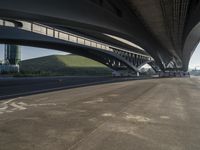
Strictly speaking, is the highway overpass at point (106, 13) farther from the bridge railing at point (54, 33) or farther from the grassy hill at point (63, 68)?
the grassy hill at point (63, 68)

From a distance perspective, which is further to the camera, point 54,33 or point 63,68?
point 63,68

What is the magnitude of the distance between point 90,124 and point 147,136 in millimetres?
2102

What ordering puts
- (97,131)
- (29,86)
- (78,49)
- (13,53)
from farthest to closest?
(13,53) < (78,49) < (29,86) < (97,131)

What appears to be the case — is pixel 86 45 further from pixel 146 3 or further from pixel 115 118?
pixel 115 118

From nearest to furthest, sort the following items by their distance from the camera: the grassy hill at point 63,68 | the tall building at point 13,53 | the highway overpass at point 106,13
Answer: the highway overpass at point 106,13, the tall building at point 13,53, the grassy hill at point 63,68

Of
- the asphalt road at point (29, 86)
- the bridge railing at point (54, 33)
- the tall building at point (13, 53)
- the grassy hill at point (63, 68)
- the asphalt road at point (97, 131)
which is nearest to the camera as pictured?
the asphalt road at point (97, 131)

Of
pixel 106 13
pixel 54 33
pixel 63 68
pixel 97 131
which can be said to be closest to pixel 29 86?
pixel 106 13

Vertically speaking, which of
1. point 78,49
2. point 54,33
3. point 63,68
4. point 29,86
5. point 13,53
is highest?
point 13,53

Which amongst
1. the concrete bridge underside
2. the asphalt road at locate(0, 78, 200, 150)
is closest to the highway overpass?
the concrete bridge underside

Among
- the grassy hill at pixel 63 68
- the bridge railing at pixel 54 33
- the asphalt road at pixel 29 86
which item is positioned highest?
the bridge railing at pixel 54 33

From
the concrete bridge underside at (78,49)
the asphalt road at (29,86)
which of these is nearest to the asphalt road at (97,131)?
the asphalt road at (29,86)

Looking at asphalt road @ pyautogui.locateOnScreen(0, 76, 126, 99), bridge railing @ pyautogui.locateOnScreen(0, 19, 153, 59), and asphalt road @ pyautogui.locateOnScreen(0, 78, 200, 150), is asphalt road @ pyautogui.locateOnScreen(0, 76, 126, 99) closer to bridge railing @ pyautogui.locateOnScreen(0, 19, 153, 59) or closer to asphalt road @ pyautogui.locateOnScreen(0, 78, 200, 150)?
asphalt road @ pyautogui.locateOnScreen(0, 78, 200, 150)

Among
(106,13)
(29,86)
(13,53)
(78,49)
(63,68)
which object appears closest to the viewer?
(106,13)

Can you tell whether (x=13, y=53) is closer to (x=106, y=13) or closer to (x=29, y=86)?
(x=29, y=86)
